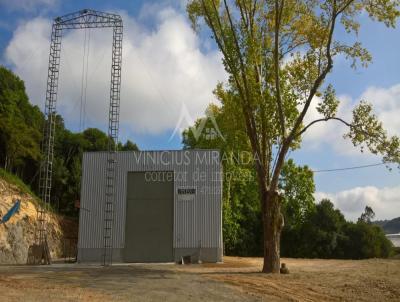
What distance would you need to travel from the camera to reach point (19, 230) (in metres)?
34.8

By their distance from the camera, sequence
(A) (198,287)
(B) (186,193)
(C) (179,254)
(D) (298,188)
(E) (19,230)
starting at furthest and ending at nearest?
(D) (298,188), (E) (19,230), (B) (186,193), (C) (179,254), (A) (198,287)

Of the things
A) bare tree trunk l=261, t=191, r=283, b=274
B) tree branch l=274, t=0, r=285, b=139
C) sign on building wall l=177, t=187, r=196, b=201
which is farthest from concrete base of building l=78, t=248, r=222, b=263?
tree branch l=274, t=0, r=285, b=139

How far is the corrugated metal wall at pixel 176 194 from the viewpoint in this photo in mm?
31172

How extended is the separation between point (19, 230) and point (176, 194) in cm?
1216

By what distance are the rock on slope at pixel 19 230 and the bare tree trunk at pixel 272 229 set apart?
62.7 ft

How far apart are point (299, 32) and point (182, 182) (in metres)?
13.1

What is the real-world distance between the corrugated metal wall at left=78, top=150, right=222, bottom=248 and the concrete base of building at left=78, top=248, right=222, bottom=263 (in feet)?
0.86

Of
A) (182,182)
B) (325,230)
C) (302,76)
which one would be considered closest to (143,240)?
(182,182)

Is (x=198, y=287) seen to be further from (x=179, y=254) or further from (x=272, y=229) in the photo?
(x=179, y=254)

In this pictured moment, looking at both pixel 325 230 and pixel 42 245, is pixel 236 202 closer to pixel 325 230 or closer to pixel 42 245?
pixel 325 230

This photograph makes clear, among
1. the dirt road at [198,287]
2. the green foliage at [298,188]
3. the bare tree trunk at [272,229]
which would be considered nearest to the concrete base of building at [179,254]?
the bare tree trunk at [272,229]

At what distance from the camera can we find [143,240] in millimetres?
31594

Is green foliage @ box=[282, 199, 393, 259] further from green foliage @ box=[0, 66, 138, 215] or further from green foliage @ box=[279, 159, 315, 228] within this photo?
green foliage @ box=[0, 66, 138, 215]

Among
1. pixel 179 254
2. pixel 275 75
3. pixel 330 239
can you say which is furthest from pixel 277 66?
pixel 330 239
